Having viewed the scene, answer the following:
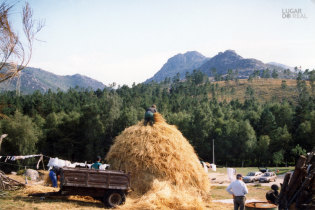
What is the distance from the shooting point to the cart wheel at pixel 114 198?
11.6m

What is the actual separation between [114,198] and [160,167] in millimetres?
2612

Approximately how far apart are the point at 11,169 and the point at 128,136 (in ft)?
139

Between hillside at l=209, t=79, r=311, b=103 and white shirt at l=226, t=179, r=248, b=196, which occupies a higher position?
hillside at l=209, t=79, r=311, b=103

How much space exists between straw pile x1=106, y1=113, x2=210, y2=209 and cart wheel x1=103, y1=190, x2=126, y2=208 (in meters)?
0.30

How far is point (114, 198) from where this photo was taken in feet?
38.5

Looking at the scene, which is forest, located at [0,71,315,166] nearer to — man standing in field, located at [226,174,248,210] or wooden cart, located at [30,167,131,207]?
wooden cart, located at [30,167,131,207]

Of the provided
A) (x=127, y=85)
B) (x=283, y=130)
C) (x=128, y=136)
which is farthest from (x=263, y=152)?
(x=127, y=85)

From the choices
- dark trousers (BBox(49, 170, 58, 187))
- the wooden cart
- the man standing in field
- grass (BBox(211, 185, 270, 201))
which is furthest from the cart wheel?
grass (BBox(211, 185, 270, 201))

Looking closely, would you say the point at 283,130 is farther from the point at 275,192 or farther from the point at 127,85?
the point at 127,85

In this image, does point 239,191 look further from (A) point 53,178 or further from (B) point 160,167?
(A) point 53,178

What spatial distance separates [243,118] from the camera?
7369 centimetres

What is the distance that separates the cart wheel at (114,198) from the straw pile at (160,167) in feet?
1.00

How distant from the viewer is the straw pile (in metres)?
12.1

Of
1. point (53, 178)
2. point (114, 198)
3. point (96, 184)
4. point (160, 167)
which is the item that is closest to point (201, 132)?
point (53, 178)
